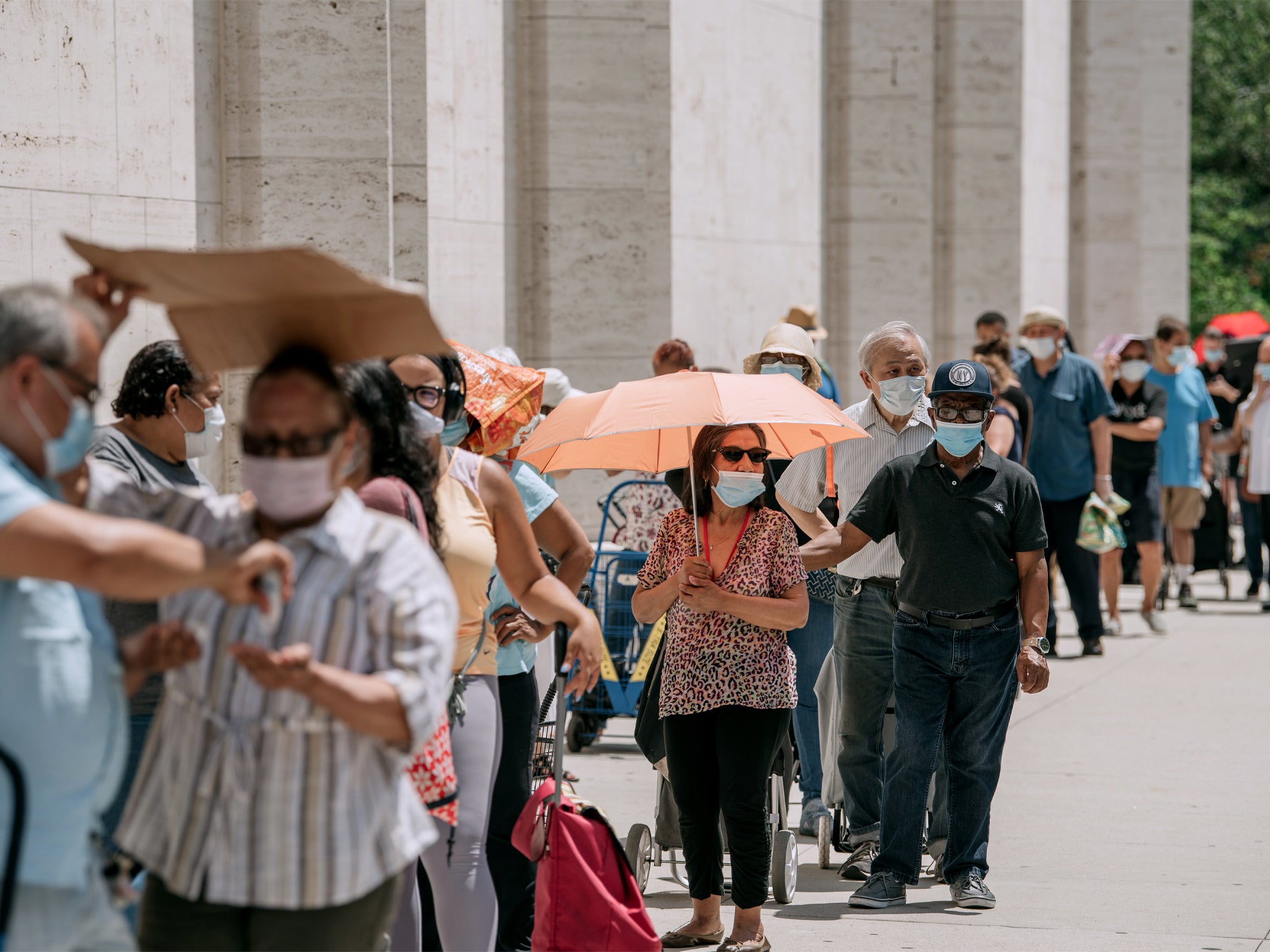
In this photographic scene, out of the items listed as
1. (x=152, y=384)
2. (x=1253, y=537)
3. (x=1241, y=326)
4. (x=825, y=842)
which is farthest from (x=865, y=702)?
(x=1241, y=326)

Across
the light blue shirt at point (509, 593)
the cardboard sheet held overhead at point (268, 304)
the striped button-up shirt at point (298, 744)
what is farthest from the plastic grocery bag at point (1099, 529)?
the striped button-up shirt at point (298, 744)

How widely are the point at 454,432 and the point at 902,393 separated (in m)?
2.63

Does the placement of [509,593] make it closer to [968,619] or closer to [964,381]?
[968,619]

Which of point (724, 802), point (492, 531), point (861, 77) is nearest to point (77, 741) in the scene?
point (492, 531)

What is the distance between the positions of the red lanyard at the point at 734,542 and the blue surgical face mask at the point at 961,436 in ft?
2.73

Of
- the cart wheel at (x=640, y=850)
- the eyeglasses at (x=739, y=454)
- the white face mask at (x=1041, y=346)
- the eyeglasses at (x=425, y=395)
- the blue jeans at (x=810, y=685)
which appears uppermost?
the white face mask at (x=1041, y=346)

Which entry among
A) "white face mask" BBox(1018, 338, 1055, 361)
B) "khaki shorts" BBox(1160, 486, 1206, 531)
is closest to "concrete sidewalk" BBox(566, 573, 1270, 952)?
"white face mask" BBox(1018, 338, 1055, 361)

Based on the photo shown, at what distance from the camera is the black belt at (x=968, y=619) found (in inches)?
257

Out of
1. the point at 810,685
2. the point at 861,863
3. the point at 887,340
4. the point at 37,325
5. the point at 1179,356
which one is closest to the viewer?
the point at 37,325

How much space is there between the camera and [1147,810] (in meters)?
8.11

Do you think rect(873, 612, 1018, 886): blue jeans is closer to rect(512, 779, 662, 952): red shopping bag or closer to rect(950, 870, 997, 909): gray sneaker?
rect(950, 870, 997, 909): gray sneaker

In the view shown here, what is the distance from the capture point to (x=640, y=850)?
6527 mm

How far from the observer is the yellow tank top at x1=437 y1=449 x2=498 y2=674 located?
4.70 m

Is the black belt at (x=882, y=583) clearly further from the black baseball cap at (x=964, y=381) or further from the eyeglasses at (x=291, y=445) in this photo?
the eyeglasses at (x=291, y=445)
